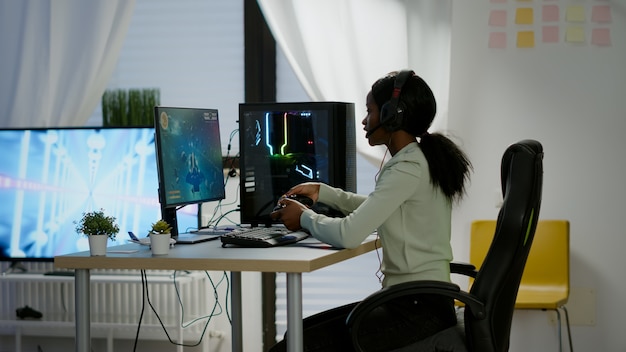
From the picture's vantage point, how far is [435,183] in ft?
7.63

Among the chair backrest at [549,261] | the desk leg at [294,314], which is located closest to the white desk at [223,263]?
the desk leg at [294,314]

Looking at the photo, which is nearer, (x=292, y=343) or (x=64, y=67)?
(x=292, y=343)

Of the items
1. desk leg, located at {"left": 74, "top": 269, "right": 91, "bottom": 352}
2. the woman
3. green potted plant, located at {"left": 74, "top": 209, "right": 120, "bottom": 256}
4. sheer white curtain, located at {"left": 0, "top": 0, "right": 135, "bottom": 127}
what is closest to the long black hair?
the woman

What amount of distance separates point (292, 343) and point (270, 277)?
6.84ft

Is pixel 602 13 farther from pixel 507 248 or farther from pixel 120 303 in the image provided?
pixel 120 303

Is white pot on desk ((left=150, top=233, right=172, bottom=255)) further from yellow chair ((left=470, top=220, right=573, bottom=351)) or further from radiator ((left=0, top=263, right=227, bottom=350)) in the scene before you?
yellow chair ((left=470, top=220, right=573, bottom=351))

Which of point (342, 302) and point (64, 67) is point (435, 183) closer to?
point (342, 302)

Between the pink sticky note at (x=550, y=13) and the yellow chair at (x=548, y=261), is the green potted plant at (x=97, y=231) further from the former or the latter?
the pink sticky note at (x=550, y=13)

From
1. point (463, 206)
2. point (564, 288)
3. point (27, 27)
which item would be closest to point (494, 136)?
point (463, 206)

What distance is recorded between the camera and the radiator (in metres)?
3.98

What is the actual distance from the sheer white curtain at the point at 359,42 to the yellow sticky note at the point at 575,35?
0.54 m

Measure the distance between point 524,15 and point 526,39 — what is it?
11 cm

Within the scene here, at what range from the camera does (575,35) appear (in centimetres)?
387

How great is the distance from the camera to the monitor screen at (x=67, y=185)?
3.88m
